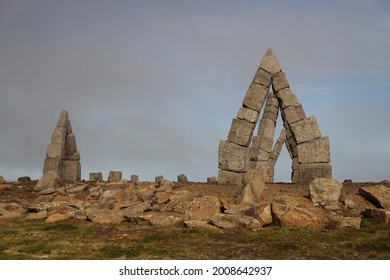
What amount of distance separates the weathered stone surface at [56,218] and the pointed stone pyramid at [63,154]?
1353cm

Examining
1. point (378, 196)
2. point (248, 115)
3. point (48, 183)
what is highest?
point (248, 115)

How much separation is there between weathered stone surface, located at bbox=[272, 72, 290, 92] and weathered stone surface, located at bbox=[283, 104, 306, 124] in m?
1.06

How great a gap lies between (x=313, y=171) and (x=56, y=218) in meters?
11.6

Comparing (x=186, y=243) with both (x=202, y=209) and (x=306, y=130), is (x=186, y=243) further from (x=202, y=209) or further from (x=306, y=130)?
(x=306, y=130)

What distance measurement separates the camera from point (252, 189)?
15195 mm

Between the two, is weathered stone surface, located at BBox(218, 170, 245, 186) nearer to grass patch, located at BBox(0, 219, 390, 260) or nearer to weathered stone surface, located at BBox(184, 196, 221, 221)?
weathered stone surface, located at BBox(184, 196, 221, 221)

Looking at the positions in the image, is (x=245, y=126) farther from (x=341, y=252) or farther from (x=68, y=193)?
(x=341, y=252)

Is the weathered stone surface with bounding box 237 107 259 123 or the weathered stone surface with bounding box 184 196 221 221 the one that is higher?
the weathered stone surface with bounding box 237 107 259 123

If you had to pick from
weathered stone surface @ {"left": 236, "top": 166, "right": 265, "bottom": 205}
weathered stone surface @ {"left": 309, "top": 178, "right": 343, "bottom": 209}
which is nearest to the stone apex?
weathered stone surface @ {"left": 236, "top": 166, "right": 265, "bottom": 205}

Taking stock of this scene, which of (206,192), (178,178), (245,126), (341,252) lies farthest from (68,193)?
(341,252)

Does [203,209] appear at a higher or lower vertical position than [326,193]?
lower

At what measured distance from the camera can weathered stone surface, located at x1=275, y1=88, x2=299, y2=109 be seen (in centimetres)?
2186

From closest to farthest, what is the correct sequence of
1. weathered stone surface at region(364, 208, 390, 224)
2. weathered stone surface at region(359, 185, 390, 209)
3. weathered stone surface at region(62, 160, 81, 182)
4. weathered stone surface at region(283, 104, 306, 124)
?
weathered stone surface at region(364, 208, 390, 224)
weathered stone surface at region(359, 185, 390, 209)
weathered stone surface at region(283, 104, 306, 124)
weathered stone surface at region(62, 160, 81, 182)

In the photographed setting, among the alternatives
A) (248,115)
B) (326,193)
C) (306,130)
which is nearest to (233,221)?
(326,193)
